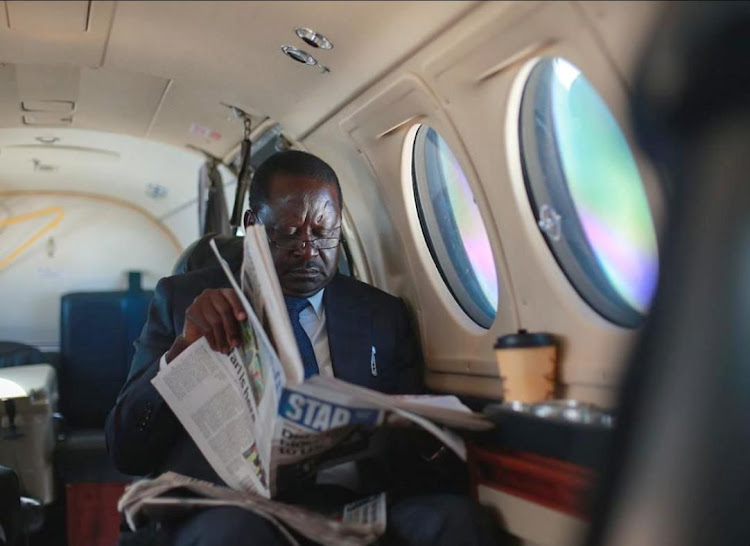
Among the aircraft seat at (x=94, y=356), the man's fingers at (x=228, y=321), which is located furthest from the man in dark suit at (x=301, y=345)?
the aircraft seat at (x=94, y=356)

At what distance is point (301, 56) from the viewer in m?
2.05

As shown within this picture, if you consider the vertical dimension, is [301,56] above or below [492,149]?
above

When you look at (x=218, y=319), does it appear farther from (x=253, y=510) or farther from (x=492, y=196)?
(x=492, y=196)

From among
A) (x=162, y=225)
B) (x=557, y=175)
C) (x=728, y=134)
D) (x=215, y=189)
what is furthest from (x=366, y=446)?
(x=162, y=225)

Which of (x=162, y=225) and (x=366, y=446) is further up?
(x=162, y=225)

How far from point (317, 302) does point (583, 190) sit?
0.80m

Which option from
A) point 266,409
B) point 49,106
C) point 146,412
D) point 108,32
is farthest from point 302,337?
point 49,106

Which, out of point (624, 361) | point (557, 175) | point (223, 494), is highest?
point (557, 175)

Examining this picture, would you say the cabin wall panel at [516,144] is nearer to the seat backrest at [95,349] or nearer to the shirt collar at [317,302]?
the shirt collar at [317,302]

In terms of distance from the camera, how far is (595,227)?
6.33ft

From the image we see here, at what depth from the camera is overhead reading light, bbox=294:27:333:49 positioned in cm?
187

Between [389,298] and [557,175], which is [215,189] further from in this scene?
[557,175]

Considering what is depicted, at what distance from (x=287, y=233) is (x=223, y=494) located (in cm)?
76

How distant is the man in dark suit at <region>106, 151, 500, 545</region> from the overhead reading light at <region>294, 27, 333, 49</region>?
0.39 metres
